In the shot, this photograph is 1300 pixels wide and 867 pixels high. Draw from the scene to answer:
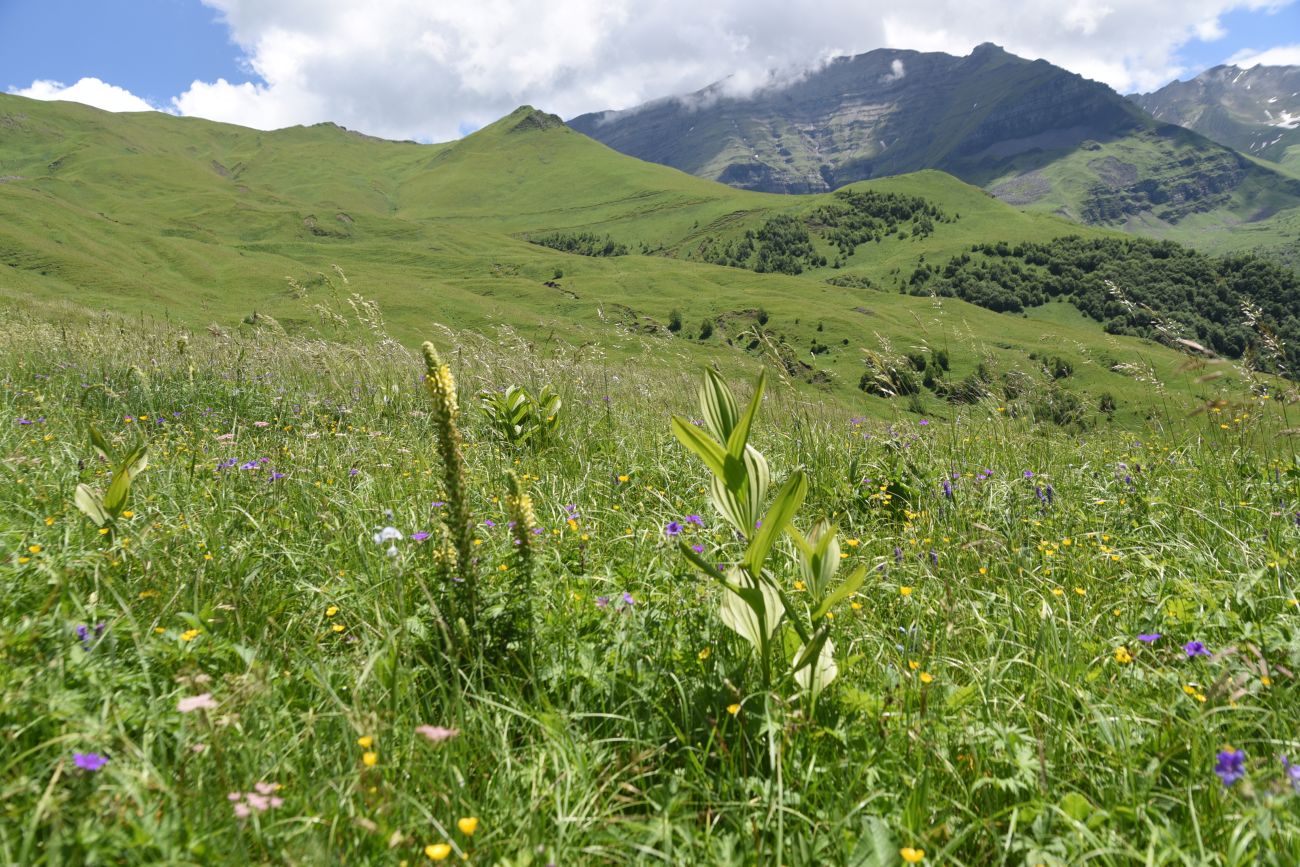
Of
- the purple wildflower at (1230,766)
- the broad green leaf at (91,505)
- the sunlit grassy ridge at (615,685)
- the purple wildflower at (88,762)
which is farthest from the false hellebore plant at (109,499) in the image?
the purple wildflower at (1230,766)

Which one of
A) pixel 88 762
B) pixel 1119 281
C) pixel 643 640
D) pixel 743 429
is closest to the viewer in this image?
pixel 88 762

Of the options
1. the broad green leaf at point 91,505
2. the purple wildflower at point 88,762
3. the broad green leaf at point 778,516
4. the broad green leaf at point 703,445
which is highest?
the broad green leaf at point 703,445

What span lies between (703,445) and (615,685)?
98 centimetres

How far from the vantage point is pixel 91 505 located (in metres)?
3.29

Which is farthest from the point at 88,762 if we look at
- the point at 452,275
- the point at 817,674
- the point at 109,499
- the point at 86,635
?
the point at 452,275

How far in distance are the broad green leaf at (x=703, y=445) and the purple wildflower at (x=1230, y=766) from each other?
64.3 inches

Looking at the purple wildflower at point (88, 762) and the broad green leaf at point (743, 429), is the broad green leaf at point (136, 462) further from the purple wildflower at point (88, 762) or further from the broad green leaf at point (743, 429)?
the broad green leaf at point (743, 429)

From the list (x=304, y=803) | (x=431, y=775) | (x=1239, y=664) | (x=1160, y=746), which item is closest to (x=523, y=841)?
(x=431, y=775)

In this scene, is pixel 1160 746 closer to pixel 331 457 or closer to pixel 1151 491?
pixel 1151 491

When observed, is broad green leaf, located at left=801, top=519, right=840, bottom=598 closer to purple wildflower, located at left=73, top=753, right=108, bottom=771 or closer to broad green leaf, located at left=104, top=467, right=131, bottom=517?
purple wildflower, located at left=73, top=753, right=108, bottom=771

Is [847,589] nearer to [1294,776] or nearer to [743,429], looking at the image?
[743,429]

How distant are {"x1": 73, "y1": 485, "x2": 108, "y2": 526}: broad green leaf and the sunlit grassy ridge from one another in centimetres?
10

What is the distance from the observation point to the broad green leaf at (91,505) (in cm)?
324

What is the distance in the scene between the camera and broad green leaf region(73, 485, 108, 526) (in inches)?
128
